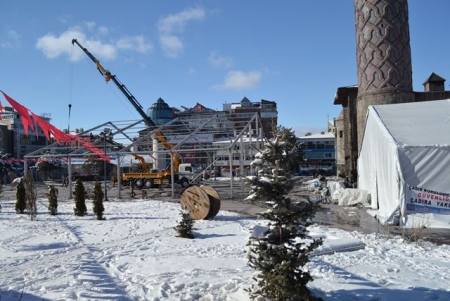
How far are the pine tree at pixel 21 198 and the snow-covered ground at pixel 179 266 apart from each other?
15.7ft

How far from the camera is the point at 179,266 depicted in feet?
20.7

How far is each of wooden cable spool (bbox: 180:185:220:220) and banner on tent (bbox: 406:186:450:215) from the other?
224 inches

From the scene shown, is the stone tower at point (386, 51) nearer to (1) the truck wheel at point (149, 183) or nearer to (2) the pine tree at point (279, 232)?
(2) the pine tree at point (279, 232)

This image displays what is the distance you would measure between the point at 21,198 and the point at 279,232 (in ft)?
44.1

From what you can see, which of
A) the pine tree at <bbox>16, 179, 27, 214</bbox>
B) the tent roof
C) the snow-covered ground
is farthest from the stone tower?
the pine tree at <bbox>16, 179, 27, 214</bbox>

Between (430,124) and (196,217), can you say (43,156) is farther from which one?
(430,124)

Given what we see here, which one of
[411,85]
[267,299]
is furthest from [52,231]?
[411,85]

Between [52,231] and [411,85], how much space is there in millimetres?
17455

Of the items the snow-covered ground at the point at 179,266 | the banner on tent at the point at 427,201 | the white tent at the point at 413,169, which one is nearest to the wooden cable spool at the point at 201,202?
the snow-covered ground at the point at 179,266

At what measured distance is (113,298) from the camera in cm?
483

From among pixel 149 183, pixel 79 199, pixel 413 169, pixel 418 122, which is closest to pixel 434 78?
pixel 418 122

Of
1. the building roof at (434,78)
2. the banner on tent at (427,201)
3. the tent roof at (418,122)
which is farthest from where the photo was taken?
the building roof at (434,78)

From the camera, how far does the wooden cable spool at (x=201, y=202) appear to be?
38.2 ft

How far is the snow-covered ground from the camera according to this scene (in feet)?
16.3
